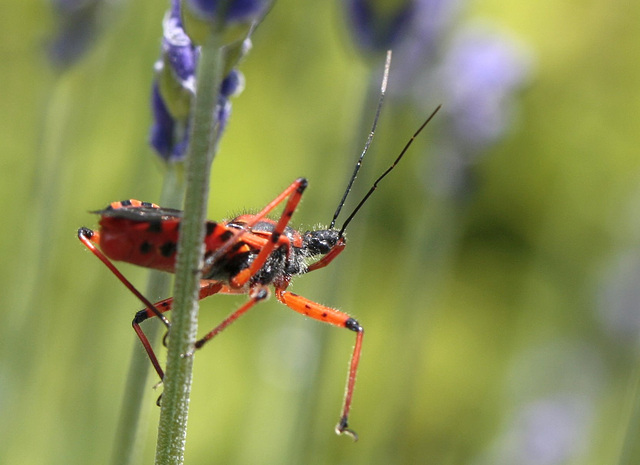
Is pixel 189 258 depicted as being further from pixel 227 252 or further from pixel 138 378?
pixel 138 378

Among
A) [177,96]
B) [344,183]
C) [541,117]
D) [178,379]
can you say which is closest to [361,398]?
[344,183]

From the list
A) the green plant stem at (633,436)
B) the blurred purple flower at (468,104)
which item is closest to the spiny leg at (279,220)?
the green plant stem at (633,436)

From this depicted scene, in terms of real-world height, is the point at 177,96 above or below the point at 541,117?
below

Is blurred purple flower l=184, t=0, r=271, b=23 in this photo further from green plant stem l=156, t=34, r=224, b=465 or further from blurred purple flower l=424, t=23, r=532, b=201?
blurred purple flower l=424, t=23, r=532, b=201

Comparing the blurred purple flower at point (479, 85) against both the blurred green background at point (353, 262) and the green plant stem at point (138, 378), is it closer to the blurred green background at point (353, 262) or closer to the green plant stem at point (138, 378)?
the blurred green background at point (353, 262)

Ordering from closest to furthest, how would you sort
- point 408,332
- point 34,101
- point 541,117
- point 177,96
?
point 177,96, point 408,332, point 34,101, point 541,117

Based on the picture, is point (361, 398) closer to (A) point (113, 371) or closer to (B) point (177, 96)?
(A) point (113, 371)

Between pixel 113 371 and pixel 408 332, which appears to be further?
pixel 113 371

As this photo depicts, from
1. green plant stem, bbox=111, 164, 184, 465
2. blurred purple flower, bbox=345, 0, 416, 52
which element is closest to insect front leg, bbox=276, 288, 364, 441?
green plant stem, bbox=111, 164, 184, 465
